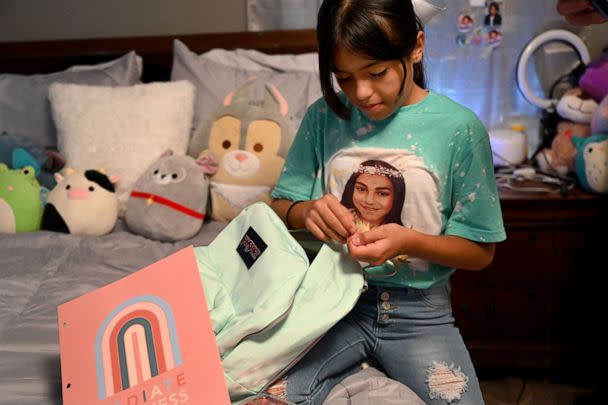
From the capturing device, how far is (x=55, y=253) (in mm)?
1667

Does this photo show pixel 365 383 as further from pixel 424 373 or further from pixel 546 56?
pixel 546 56

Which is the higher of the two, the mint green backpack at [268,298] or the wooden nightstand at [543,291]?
the mint green backpack at [268,298]

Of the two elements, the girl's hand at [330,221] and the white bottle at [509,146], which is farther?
the white bottle at [509,146]

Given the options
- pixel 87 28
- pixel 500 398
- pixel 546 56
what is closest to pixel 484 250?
pixel 500 398

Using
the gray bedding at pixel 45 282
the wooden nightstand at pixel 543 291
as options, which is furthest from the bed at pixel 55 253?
the wooden nightstand at pixel 543 291

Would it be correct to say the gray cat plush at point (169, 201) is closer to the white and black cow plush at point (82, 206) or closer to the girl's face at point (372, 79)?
the white and black cow plush at point (82, 206)

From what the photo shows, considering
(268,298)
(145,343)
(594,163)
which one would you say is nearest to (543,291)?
(594,163)

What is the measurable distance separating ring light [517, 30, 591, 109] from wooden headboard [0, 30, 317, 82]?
0.72 m

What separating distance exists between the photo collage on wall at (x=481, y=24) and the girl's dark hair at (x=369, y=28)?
107 centimetres

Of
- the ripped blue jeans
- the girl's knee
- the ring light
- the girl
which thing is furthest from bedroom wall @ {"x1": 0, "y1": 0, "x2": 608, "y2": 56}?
the girl's knee

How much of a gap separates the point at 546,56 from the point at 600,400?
1133 mm

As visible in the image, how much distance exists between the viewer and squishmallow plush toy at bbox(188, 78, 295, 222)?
5.92 ft

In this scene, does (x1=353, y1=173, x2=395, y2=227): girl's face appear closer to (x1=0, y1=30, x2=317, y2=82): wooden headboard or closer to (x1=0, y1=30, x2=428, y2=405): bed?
(x1=0, y1=30, x2=428, y2=405): bed

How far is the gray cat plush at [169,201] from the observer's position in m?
1.73
